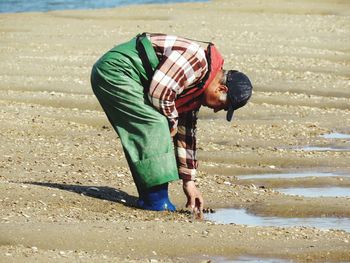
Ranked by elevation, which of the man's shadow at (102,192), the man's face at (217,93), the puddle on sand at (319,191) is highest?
the man's face at (217,93)

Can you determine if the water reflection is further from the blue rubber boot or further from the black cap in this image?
the black cap

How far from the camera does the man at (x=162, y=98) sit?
775 centimetres

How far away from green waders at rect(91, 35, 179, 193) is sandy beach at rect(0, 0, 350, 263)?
→ 322 millimetres

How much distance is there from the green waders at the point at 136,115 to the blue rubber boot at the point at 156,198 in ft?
0.28

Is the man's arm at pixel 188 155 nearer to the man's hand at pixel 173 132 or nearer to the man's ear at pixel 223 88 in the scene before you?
the man's hand at pixel 173 132

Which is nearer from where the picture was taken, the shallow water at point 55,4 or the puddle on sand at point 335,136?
the puddle on sand at point 335,136

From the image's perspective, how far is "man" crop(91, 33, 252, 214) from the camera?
7.75 meters

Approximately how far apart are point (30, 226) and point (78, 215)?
0.63m

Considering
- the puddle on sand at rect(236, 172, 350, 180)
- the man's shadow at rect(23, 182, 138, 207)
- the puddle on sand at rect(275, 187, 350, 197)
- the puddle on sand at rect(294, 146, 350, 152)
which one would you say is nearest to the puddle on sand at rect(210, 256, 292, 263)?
the man's shadow at rect(23, 182, 138, 207)

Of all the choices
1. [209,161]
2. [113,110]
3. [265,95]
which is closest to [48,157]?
[209,161]

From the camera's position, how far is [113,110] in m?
8.07

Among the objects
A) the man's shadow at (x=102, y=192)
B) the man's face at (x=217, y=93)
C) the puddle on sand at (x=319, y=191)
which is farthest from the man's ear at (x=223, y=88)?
the puddle on sand at (x=319, y=191)

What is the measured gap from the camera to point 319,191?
30.7 ft

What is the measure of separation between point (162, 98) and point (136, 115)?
29 centimetres
